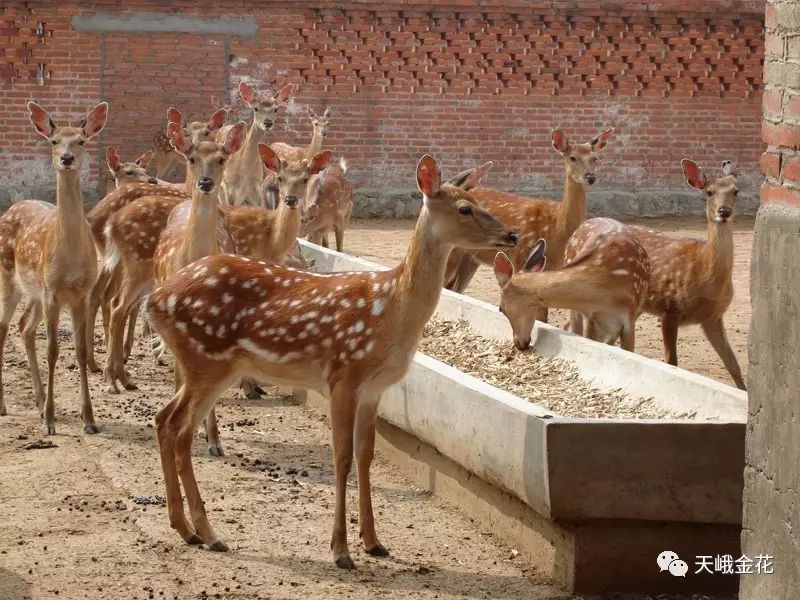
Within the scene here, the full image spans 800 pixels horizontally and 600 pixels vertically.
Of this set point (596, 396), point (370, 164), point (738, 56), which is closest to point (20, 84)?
point (370, 164)

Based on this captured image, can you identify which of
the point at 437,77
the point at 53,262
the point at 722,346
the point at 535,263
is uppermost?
the point at 437,77

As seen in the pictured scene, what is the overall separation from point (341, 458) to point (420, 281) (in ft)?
2.90

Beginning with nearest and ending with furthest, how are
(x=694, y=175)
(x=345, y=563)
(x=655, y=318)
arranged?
(x=345, y=563) → (x=694, y=175) → (x=655, y=318)

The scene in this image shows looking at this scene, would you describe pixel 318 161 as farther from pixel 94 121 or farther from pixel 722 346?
pixel 722 346

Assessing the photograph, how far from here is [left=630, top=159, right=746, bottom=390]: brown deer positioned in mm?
9648

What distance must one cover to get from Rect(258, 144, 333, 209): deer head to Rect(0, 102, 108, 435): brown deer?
139 cm

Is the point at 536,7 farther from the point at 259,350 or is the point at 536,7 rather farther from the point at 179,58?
the point at 259,350

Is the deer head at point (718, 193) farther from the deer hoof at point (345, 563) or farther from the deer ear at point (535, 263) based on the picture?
the deer hoof at point (345, 563)

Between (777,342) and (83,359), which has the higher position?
(777,342)

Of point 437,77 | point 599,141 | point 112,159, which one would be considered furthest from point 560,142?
point 437,77

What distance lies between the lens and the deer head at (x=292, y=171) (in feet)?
34.6

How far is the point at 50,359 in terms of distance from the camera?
28.9ft

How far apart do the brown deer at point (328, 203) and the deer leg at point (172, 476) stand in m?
8.69

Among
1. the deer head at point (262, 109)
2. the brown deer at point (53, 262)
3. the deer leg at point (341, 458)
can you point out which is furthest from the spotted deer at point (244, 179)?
the deer leg at point (341, 458)
